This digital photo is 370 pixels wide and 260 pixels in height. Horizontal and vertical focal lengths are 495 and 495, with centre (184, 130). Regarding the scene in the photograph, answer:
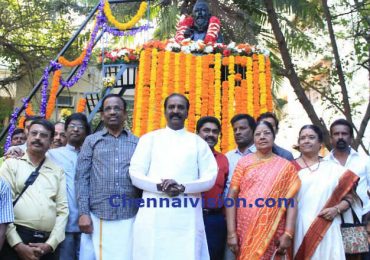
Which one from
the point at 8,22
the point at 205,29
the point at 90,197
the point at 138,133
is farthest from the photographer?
the point at 8,22

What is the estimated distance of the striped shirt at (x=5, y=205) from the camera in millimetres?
3539

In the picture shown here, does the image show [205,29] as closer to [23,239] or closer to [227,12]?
[227,12]

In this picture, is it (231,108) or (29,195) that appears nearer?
(29,195)

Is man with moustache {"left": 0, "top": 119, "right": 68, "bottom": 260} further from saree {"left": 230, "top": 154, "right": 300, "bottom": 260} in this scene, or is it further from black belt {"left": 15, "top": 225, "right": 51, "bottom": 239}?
saree {"left": 230, "top": 154, "right": 300, "bottom": 260}

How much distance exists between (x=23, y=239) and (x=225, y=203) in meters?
1.69

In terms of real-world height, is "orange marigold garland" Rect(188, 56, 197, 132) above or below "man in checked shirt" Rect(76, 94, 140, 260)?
above

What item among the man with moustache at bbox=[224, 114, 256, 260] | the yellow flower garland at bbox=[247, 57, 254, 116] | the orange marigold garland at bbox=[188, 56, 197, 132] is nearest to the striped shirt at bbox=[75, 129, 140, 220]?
the man with moustache at bbox=[224, 114, 256, 260]

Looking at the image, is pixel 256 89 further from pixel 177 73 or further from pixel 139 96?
pixel 139 96

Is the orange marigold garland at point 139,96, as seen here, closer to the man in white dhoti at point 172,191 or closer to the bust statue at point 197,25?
the bust statue at point 197,25

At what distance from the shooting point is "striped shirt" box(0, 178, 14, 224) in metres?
3.54

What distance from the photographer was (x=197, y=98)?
295 inches

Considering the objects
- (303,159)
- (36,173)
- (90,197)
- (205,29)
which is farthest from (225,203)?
(205,29)

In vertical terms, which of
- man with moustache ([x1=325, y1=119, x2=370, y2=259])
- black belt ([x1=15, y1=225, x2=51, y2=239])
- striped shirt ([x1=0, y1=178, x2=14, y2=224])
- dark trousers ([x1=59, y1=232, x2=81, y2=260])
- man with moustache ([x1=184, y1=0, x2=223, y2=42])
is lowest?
dark trousers ([x1=59, y1=232, x2=81, y2=260])

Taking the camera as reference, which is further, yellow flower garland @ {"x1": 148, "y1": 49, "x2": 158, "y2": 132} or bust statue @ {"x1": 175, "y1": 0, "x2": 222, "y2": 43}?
bust statue @ {"x1": 175, "y1": 0, "x2": 222, "y2": 43}
